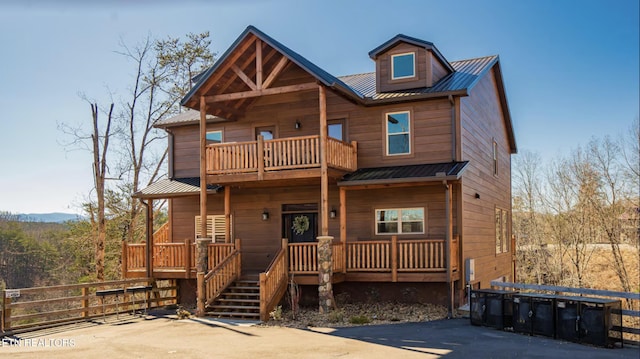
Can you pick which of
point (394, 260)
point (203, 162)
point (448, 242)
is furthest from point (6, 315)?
point (448, 242)

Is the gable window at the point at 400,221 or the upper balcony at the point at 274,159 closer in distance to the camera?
the upper balcony at the point at 274,159

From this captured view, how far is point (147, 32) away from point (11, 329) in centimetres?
2145

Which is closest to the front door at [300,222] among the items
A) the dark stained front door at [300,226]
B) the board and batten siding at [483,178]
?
the dark stained front door at [300,226]

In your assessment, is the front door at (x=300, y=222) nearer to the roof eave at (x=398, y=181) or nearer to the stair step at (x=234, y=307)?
the roof eave at (x=398, y=181)

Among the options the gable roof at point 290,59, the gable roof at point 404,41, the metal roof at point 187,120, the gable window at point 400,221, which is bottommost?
the gable window at point 400,221

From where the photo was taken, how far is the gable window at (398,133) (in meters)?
18.3

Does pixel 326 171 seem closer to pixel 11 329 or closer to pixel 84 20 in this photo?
pixel 11 329

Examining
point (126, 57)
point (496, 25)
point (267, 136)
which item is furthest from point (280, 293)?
point (126, 57)

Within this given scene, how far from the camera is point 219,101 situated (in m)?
18.5

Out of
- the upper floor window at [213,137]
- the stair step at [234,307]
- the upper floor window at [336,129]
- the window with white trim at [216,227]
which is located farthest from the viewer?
the upper floor window at [213,137]

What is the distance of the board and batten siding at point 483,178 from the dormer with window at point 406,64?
4.80 feet

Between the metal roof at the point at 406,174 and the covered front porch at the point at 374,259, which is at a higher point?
the metal roof at the point at 406,174

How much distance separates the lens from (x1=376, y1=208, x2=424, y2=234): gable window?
58.8 feet

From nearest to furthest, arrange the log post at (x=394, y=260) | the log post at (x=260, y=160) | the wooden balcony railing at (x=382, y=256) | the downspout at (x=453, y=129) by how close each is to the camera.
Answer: the wooden balcony railing at (x=382, y=256) < the log post at (x=394, y=260) < the log post at (x=260, y=160) < the downspout at (x=453, y=129)
